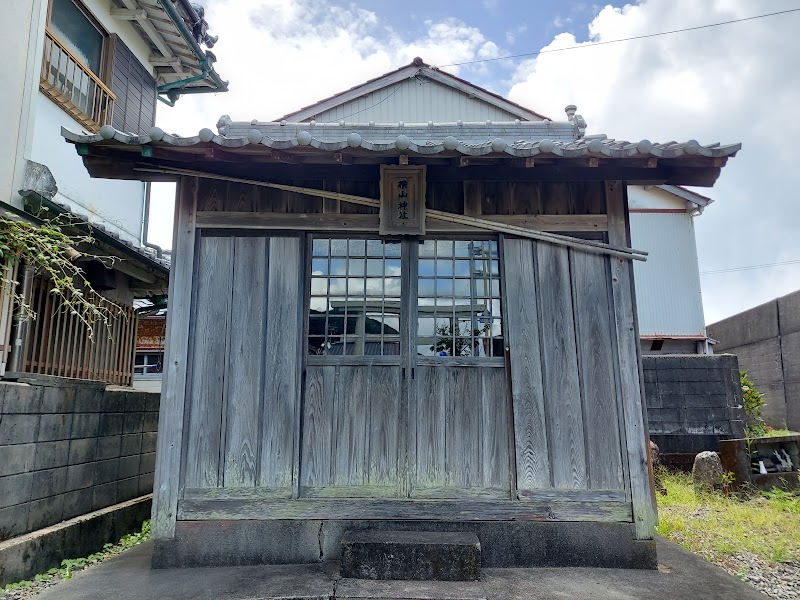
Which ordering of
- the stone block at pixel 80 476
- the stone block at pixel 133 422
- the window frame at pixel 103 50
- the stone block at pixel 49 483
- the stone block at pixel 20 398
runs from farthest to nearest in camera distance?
the window frame at pixel 103 50 → the stone block at pixel 133 422 → the stone block at pixel 80 476 → the stone block at pixel 49 483 → the stone block at pixel 20 398

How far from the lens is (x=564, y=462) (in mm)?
5156

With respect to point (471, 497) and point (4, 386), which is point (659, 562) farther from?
point (4, 386)

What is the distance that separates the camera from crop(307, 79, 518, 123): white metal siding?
14102mm

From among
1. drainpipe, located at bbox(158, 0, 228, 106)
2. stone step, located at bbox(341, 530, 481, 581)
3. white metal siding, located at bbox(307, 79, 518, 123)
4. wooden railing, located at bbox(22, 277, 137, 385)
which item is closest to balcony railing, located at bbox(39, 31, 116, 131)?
drainpipe, located at bbox(158, 0, 228, 106)

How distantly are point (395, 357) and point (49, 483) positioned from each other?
13.2 ft

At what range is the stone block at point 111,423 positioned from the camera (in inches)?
271

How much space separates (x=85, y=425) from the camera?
651 cm

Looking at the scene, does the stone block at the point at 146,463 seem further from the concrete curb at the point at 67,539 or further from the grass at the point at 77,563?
the grass at the point at 77,563

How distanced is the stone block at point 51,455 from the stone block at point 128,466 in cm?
120

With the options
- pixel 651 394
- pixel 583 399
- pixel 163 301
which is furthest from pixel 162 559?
pixel 651 394

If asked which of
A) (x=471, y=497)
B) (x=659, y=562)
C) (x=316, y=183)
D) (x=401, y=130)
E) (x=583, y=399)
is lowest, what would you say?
(x=659, y=562)

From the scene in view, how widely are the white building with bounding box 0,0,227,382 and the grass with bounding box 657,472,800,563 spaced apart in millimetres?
7714

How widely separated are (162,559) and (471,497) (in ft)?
9.39

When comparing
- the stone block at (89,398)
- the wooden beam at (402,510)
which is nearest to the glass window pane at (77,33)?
the stone block at (89,398)
